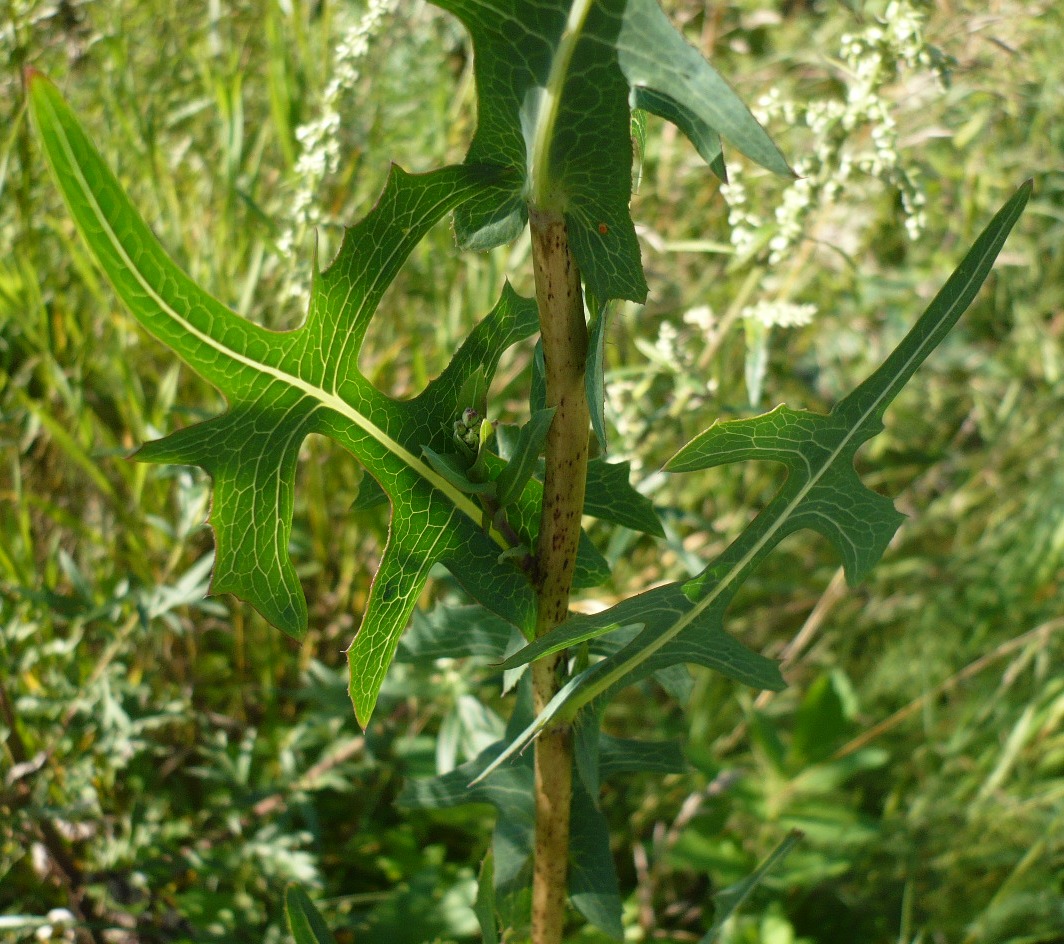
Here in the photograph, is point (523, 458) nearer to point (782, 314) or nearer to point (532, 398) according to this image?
point (532, 398)

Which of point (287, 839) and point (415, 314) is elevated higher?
point (415, 314)

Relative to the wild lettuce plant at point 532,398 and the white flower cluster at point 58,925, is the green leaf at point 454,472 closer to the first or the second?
the wild lettuce plant at point 532,398

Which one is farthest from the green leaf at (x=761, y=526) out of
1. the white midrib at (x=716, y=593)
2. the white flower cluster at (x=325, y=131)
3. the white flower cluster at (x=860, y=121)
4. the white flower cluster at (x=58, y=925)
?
the white flower cluster at (x=58, y=925)

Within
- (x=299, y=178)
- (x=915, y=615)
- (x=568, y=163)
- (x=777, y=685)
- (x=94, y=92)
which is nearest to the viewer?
(x=568, y=163)

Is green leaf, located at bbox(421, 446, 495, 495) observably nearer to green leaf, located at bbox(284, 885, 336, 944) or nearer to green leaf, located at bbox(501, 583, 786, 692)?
green leaf, located at bbox(501, 583, 786, 692)

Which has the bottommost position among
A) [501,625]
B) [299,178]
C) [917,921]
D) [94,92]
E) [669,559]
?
[917,921]

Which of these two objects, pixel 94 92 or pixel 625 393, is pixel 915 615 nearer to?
pixel 625 393

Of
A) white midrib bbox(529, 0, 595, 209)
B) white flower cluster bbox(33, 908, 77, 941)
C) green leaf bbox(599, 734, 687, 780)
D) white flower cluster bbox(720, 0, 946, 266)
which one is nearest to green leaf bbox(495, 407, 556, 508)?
white midrib bbox(529, 0, 595, 209)

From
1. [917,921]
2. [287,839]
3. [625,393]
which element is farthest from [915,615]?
[287,839]

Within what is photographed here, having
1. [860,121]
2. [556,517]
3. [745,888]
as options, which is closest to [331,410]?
[556,517]
